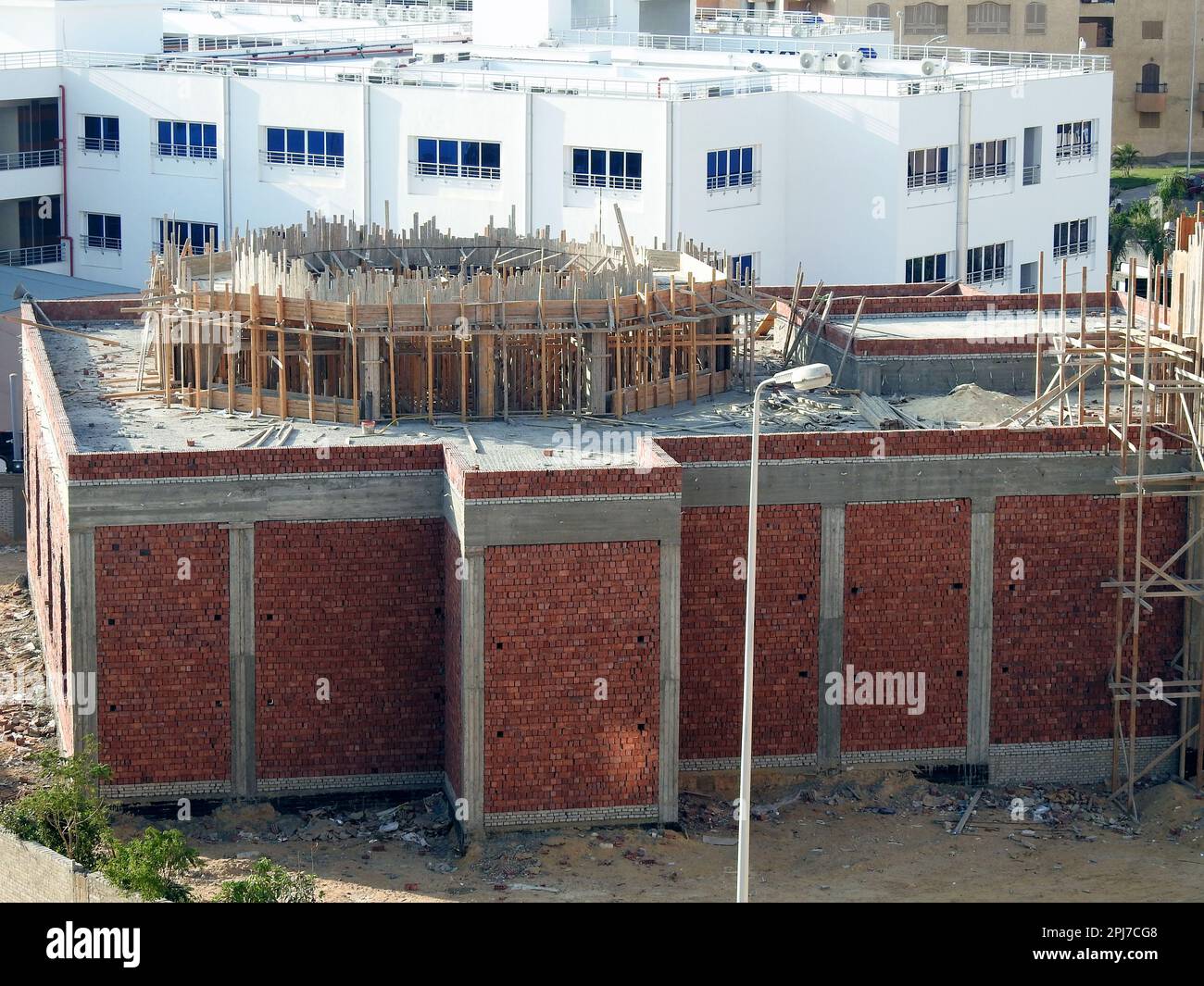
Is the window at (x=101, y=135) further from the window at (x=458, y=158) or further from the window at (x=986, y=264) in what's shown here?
the window at (x=986, y=264)

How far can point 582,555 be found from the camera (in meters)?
35.8

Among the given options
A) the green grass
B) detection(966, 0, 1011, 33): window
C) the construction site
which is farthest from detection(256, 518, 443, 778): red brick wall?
detection(966, 0, 1011, 33): window

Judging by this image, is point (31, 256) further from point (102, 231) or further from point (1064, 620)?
point (1064, 620)

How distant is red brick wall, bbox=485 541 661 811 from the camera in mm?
35656

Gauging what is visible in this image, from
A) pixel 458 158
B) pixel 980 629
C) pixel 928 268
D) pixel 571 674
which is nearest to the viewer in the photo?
pixel 571 674

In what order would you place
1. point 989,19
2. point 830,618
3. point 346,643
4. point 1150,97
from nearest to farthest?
point 346,643 → point 830,618 → point 1150,97 → point 989,19

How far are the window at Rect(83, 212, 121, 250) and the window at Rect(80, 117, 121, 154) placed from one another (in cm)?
209

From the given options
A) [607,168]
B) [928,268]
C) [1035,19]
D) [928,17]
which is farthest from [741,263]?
[928,17]

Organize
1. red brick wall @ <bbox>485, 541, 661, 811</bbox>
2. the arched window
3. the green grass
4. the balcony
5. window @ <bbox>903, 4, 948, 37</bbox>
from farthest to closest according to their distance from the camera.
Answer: window @ <bbox>903, 4, 948, 37</bbox> → the arched window → the balcony → the green grass → red brick wall @ <bbox>485, 541, 661, 811</bbox>

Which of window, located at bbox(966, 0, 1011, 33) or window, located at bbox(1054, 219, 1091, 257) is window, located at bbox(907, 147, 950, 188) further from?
window, located at bbox(966, 0, 1011, 33)

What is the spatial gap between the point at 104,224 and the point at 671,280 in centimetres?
3504

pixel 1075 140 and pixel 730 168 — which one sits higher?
pixel 1075 140

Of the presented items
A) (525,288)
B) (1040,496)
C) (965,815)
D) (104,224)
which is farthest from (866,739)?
(104,224)

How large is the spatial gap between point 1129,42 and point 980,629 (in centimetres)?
8347
